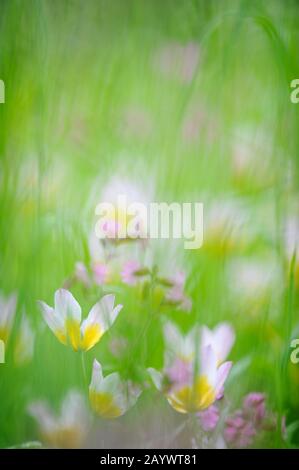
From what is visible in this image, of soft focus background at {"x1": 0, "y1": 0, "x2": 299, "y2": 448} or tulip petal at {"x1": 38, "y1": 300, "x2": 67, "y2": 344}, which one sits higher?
soft focus background at {"x1": 0, "y1": 0, "x2": 299, "y2": 448}

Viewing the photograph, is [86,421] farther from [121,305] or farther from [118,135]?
[118,135]

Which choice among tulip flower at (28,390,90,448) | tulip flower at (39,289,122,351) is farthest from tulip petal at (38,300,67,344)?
tulip flower at (28,390,90,448)

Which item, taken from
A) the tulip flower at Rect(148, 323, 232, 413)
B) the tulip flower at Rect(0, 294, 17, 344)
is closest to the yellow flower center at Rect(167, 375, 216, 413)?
the tulip flower at Rect(148, 323, 232, 413)

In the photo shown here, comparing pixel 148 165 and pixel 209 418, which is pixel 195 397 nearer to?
pixel 209 418

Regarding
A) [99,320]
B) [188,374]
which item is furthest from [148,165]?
[188,374]

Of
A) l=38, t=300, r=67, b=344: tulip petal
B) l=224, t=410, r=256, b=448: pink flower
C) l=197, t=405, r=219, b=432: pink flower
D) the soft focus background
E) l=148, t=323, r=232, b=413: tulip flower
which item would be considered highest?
the soft focus background

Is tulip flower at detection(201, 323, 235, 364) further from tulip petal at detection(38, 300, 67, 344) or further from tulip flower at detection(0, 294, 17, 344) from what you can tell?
tulip flower at detection(0, 294, 17, 344)

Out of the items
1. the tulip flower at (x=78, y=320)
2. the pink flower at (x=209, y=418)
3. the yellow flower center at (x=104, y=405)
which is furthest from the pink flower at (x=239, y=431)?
the tulip flower at (x=78, y=320)
